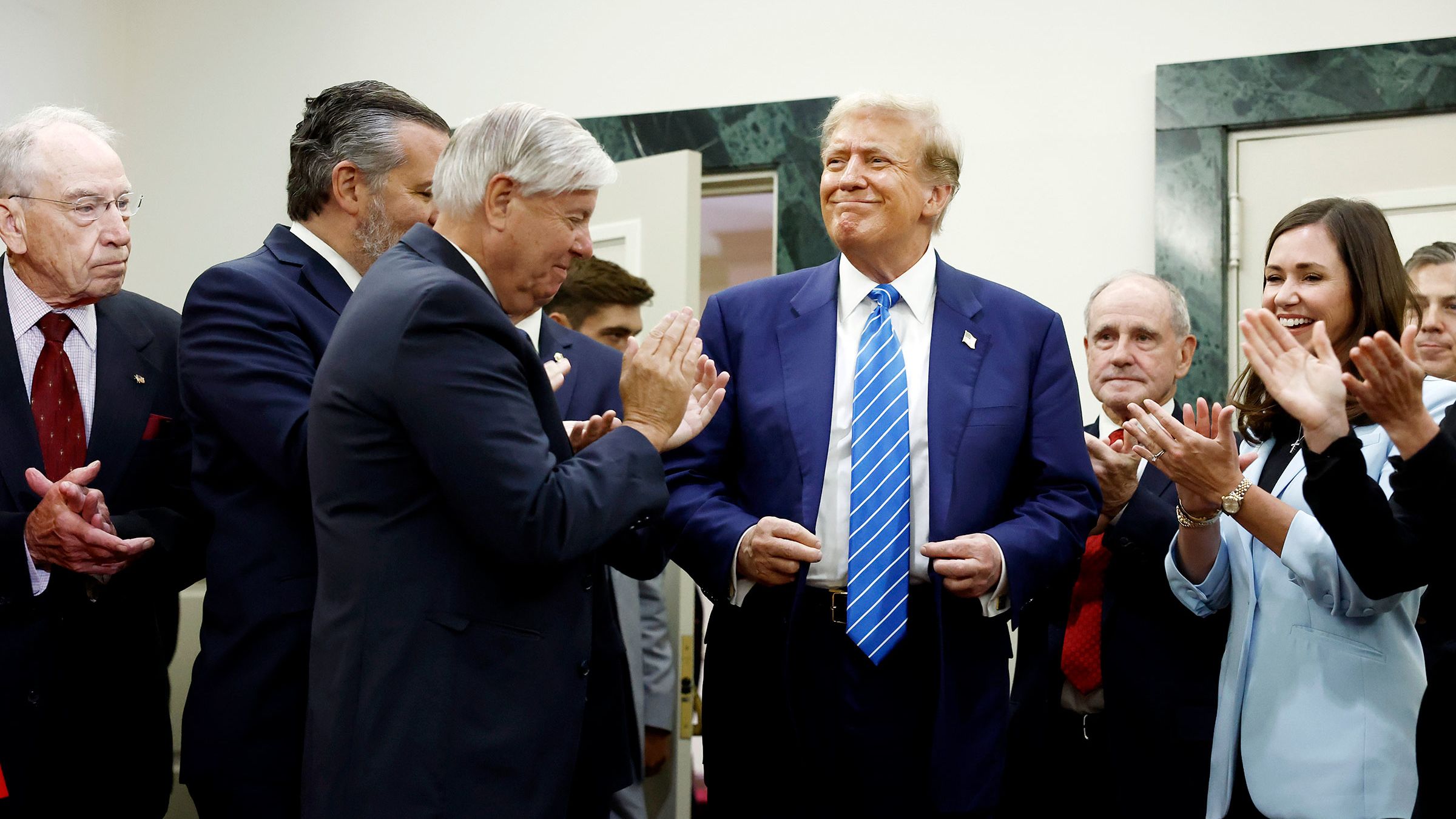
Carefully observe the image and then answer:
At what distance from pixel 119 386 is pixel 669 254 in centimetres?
156

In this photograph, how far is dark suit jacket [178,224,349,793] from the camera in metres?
1.75

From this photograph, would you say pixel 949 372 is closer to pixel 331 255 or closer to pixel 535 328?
pixel 331 255

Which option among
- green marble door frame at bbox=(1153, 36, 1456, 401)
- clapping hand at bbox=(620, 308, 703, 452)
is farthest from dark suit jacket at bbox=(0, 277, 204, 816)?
green marble door frame at bbox=(1153, 36, 1456, 401)

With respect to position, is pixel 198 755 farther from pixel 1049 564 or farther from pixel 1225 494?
pixel 1225 494

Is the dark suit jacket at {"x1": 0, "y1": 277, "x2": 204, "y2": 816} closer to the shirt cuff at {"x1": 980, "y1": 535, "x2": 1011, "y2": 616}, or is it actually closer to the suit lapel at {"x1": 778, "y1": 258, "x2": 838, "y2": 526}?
the suit lapel at {"x1": 778, "y1": 258, "x2": 838, "y2": 526}

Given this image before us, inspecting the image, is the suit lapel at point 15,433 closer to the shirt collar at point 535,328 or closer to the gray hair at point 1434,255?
the shirt collar at point 535,328

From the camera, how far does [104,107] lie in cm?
456

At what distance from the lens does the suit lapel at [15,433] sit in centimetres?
209

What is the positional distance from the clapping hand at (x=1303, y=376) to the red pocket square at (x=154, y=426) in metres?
1.83

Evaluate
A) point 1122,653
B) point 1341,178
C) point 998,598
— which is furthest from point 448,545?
point 1341,178

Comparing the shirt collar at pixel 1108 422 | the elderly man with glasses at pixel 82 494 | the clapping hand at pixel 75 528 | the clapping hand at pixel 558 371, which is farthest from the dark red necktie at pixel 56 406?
the shirt collar at pixel 1108 422

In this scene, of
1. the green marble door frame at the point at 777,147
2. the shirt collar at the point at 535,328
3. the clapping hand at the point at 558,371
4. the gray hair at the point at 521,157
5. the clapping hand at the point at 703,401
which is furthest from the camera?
the green marble door frame at the point at 777,147

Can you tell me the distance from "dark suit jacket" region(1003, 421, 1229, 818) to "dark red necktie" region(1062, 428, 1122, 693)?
0.05m

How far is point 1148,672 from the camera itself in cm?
226
